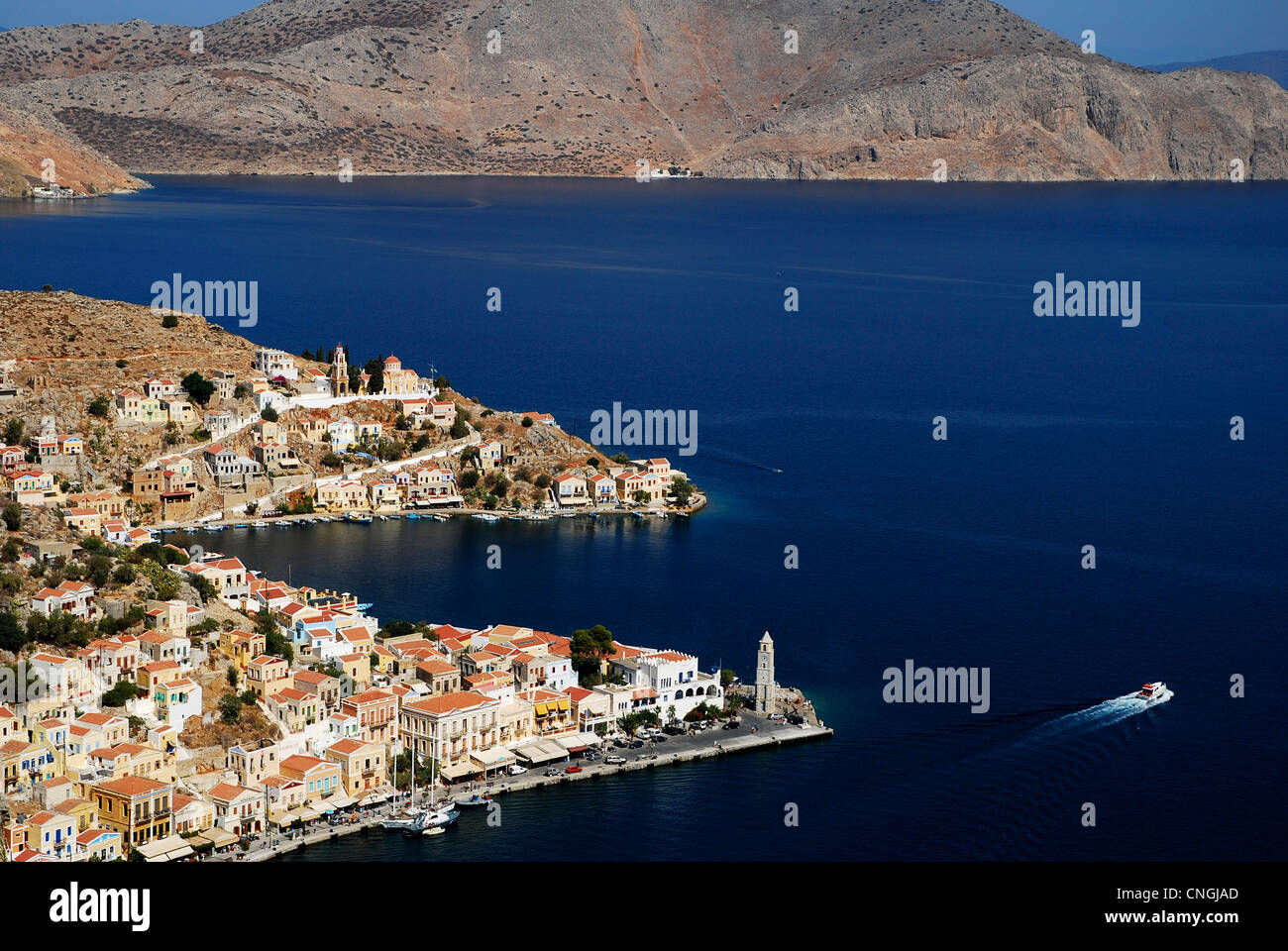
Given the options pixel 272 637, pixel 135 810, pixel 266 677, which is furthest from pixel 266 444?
pixel 135 810

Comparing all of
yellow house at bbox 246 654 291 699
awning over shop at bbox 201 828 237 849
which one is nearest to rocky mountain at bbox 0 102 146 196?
yellow house at bbox 246 654 291 699

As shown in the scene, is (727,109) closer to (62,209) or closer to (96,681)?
(62,209)

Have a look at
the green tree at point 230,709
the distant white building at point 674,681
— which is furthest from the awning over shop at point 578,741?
the green tree at point 230,709

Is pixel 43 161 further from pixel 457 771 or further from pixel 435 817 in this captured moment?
pixel 435 817

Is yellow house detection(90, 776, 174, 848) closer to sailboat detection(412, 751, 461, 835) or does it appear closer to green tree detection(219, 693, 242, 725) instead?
green tree detection(219, 693, 242, 725)

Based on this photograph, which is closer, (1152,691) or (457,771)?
(457,771)

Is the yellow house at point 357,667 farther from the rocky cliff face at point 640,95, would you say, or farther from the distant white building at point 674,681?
the rocky cliff face at point 640,95
